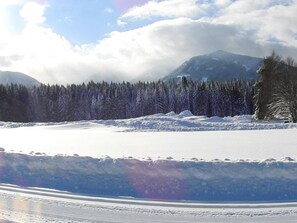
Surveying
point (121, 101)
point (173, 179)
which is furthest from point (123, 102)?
point (173, 179)


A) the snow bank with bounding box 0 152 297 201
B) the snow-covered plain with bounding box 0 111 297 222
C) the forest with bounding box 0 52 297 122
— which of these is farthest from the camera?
the forest with bounding box 0 52 297 122

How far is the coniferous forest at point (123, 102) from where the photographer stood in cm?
9981

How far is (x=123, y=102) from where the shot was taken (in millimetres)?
106312

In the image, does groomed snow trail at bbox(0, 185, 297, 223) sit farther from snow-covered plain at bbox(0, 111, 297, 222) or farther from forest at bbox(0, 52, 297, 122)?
forest at bbox(0, 52, 297, 122)

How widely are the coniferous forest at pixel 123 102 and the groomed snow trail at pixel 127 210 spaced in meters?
90.5

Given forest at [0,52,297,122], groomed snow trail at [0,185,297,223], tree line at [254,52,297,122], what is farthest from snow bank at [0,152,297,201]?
forest at [0,52,297,122]

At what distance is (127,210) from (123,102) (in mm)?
98349

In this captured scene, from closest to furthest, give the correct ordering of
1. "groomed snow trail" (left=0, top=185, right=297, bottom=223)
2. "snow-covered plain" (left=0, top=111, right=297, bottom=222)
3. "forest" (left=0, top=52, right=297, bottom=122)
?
"groomed snow trail" (left=0, top=185, right=297, bottom=223)
"snow-covered plain" (left=0, top=111, right=297, bottom=222)
"forest" (left=0, top=52, right=297, bottom=122)

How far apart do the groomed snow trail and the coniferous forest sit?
9050cm

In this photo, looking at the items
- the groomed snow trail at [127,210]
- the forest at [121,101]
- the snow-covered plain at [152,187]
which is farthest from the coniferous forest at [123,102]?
the groomed snow trail at [127,210]

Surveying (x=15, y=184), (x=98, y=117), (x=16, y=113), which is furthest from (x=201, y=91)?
(x=15, y=184)

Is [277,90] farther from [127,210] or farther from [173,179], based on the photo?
[127,210]

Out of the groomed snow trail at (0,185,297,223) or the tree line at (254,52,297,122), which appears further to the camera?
the tree line at (254,52,297,122)

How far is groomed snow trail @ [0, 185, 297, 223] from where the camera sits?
7.53 m
